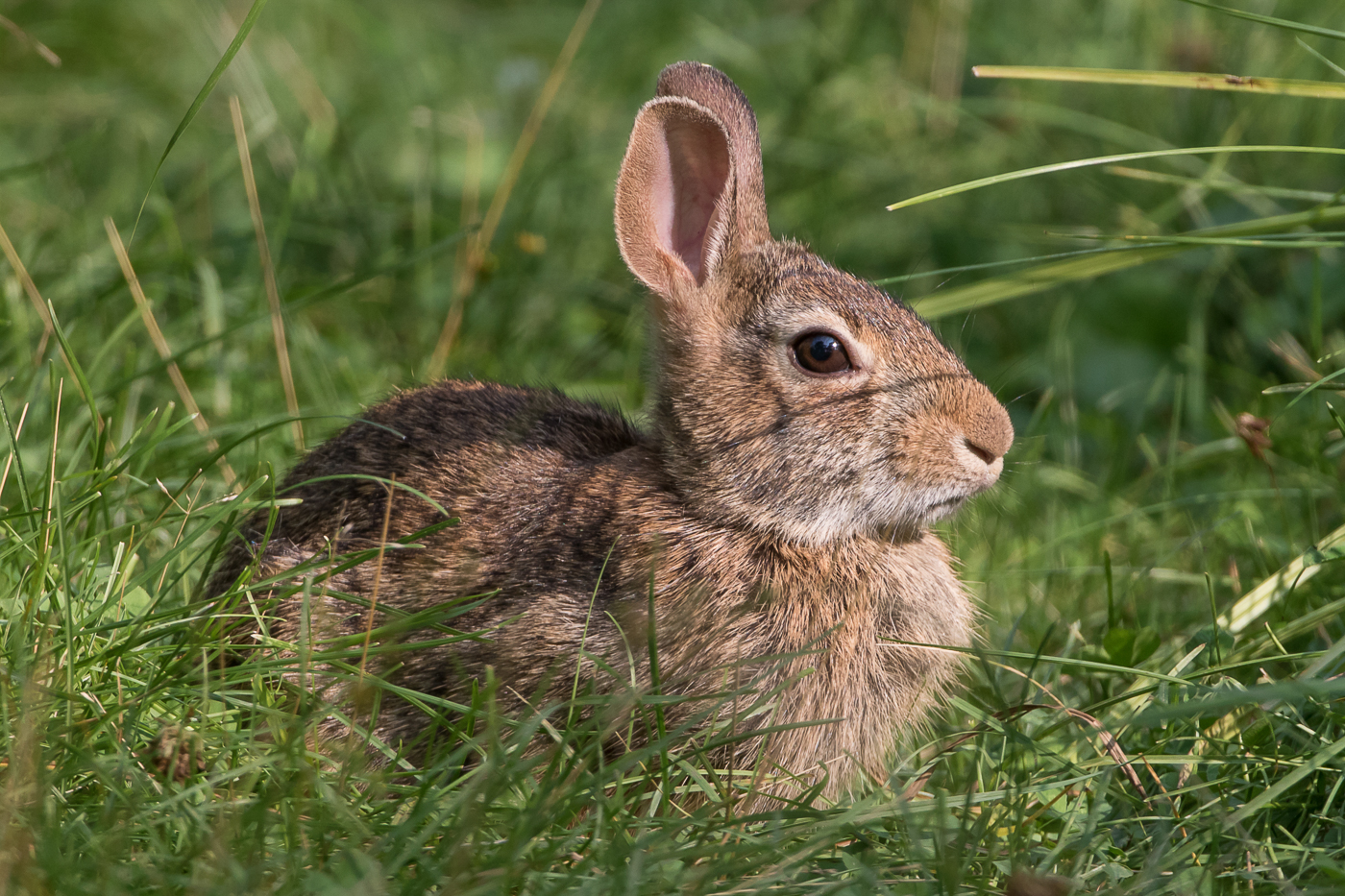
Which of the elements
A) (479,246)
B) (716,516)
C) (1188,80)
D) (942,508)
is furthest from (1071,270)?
(479,246)

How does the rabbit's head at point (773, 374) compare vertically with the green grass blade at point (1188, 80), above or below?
below

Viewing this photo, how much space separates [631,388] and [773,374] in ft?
5.47

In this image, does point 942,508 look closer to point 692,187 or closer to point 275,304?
point 692,187

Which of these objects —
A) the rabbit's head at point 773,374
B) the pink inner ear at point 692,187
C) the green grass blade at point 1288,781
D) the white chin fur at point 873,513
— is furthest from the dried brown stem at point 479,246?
the green grass blade at point 1288,781

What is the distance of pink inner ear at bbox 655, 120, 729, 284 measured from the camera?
143 inches

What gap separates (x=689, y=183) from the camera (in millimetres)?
3738

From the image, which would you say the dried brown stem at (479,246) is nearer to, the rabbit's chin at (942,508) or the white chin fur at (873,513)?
the white chin fur at (873,513)

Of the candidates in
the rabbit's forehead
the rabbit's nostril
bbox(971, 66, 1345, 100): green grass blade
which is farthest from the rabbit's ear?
the rabbit's nostril

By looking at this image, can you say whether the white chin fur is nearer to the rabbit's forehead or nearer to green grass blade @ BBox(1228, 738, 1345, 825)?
the rabbit's forehead

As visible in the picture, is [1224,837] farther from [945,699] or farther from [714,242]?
[714,242]

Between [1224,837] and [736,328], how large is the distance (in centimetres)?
169

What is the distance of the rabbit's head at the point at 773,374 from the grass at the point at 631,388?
49cm

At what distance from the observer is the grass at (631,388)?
247 cm

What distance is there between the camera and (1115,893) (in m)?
2.29
